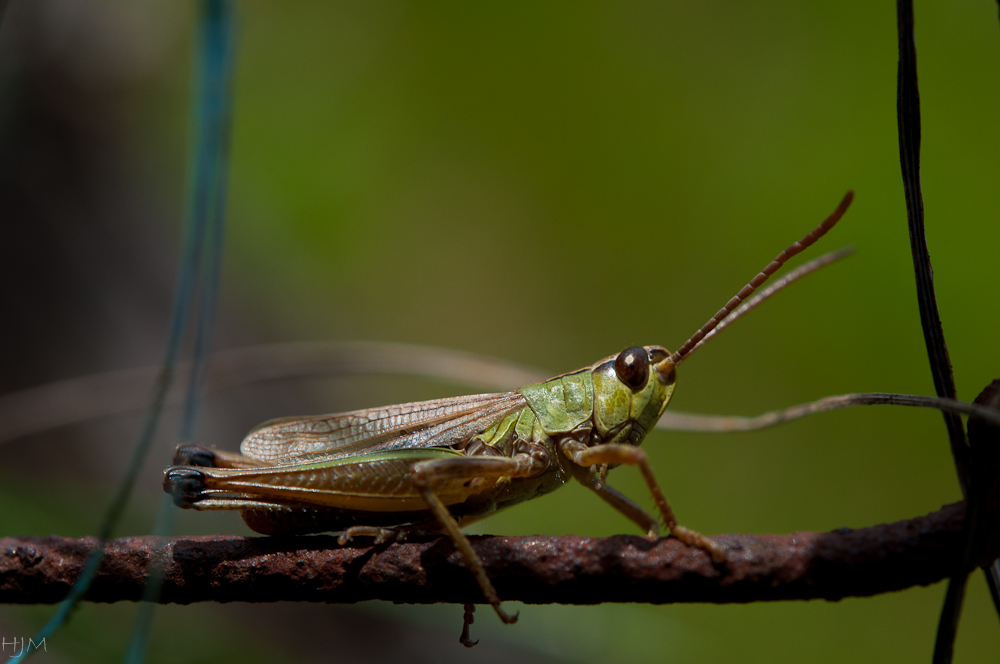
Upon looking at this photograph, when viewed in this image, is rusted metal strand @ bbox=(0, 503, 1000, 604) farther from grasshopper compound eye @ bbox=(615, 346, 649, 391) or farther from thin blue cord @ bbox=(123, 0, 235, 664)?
grasshopper compound eye @ bbox=(615, 346, 649, 391)

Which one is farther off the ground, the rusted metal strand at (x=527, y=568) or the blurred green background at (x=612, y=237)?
the blurred green background at (x=612, y=237)

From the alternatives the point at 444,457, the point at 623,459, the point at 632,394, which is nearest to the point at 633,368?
the point at 632,394

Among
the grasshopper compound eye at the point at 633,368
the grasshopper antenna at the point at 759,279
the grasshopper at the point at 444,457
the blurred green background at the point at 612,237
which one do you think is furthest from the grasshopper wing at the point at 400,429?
the blurred green background at the point at 612,237

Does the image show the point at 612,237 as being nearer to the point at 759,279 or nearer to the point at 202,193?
the point at 759,279

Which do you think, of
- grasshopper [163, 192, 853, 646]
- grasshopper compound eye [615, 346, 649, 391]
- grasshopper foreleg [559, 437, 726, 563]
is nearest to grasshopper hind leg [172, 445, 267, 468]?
grasshopper [163, 192, 853, 646]

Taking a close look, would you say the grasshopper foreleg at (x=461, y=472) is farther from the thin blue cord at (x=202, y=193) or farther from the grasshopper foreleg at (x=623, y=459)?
the thin blue cord at (x=202, y=193)

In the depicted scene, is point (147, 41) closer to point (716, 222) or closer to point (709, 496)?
point (716, 222)

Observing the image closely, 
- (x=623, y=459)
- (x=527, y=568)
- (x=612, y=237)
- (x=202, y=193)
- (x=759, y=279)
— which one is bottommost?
(x=527, y=568)
